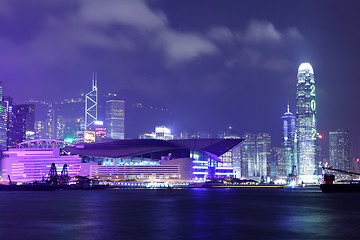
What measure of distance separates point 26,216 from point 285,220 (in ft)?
116

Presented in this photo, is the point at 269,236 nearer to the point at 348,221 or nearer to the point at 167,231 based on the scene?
the point at 167,231

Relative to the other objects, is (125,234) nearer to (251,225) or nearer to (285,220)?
(251,225)

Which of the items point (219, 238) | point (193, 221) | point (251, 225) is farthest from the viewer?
point (193, 221)

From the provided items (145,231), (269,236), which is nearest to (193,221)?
(145,231)

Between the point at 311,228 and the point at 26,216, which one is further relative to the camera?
the point at 26,216

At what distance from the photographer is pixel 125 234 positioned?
46.9 m

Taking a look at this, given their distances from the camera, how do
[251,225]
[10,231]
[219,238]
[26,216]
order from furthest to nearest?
[26,216]
[251,225]
[10,231]
[219,238]

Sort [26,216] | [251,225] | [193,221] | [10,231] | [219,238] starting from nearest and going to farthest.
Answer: [219,238] → [10,231] → [251,225] → [193,221] → [26,216]

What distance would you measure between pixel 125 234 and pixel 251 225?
16.1m

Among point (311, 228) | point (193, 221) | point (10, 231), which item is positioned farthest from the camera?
point (193, 221)

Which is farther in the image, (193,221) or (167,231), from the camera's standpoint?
(193,221)

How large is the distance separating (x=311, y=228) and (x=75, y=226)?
25.7m

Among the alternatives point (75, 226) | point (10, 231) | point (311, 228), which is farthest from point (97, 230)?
point (311, 228)

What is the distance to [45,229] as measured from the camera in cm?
5097
